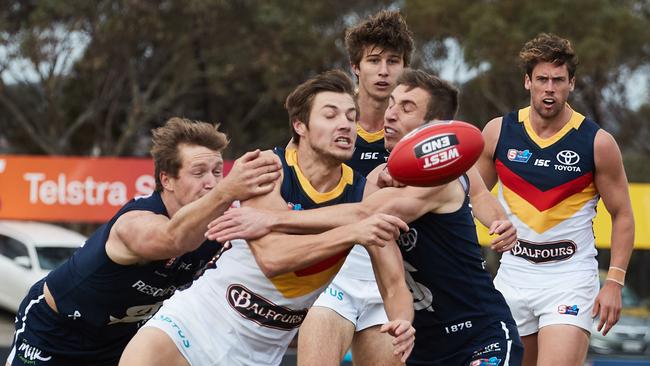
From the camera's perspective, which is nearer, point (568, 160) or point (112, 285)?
point (112, 285)

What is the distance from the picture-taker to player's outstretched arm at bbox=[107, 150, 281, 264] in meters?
5.23

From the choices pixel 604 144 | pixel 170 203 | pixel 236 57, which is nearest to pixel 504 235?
pixel 604 144

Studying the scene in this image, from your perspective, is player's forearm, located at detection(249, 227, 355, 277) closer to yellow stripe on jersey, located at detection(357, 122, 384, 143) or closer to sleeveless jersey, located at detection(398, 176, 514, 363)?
sleeveless jersey, located at detection(398, 176, 514, 363)

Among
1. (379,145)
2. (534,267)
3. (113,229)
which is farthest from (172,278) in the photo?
(534,267)

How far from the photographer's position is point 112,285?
611cm

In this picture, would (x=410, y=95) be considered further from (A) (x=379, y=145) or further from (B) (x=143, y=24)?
(B) (x=143, y=24)

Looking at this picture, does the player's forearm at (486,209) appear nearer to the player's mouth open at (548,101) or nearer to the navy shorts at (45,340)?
the player's mouth open at (548,101)

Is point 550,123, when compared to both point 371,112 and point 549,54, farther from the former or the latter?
point 371,112

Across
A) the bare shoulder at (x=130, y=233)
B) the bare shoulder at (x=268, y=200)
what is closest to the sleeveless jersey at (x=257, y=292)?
the bare shoulder at (x=268, y=200)

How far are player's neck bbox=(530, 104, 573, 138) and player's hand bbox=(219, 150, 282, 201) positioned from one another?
2419 mm

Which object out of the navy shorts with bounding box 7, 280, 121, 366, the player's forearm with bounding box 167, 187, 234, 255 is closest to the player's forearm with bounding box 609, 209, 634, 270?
the player's forearm with bounding box 167, 187, 234, 255

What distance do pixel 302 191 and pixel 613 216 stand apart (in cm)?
244

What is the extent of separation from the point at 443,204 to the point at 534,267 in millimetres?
1656

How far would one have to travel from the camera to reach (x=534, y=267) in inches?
277
